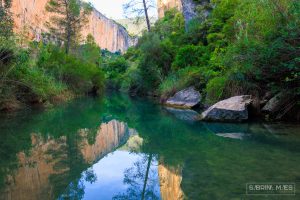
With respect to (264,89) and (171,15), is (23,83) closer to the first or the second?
(264,89)

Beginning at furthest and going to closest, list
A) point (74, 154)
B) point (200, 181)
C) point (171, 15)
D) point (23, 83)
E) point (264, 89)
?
1. point (171, 15)
2. point (23, 83)
3. point (264, 89)
4. point (74, 154)
5. point (200, 181)

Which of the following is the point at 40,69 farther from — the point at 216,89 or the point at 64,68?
the point at 216,89

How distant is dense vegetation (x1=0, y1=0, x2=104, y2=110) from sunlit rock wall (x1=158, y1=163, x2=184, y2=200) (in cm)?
991

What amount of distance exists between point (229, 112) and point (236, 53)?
6.78 ft

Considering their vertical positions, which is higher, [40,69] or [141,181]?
[40,69]

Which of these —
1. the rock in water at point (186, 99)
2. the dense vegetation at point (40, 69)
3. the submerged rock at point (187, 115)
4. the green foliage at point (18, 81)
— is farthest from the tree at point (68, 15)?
the submerged rock at point (187, 115)

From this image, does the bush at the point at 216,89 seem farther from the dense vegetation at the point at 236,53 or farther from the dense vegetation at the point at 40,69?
the dense vegetation at the point at 40,69

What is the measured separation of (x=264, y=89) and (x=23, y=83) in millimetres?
10426

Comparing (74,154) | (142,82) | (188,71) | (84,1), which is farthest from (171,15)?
(74,154)

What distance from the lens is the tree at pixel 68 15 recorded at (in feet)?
117

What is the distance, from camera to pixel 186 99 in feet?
58.9

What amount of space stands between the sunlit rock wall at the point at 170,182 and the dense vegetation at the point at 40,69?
9.91 meters

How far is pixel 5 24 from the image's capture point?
16.3m

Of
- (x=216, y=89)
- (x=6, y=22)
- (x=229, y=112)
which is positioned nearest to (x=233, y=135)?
(x=229, y=112)
